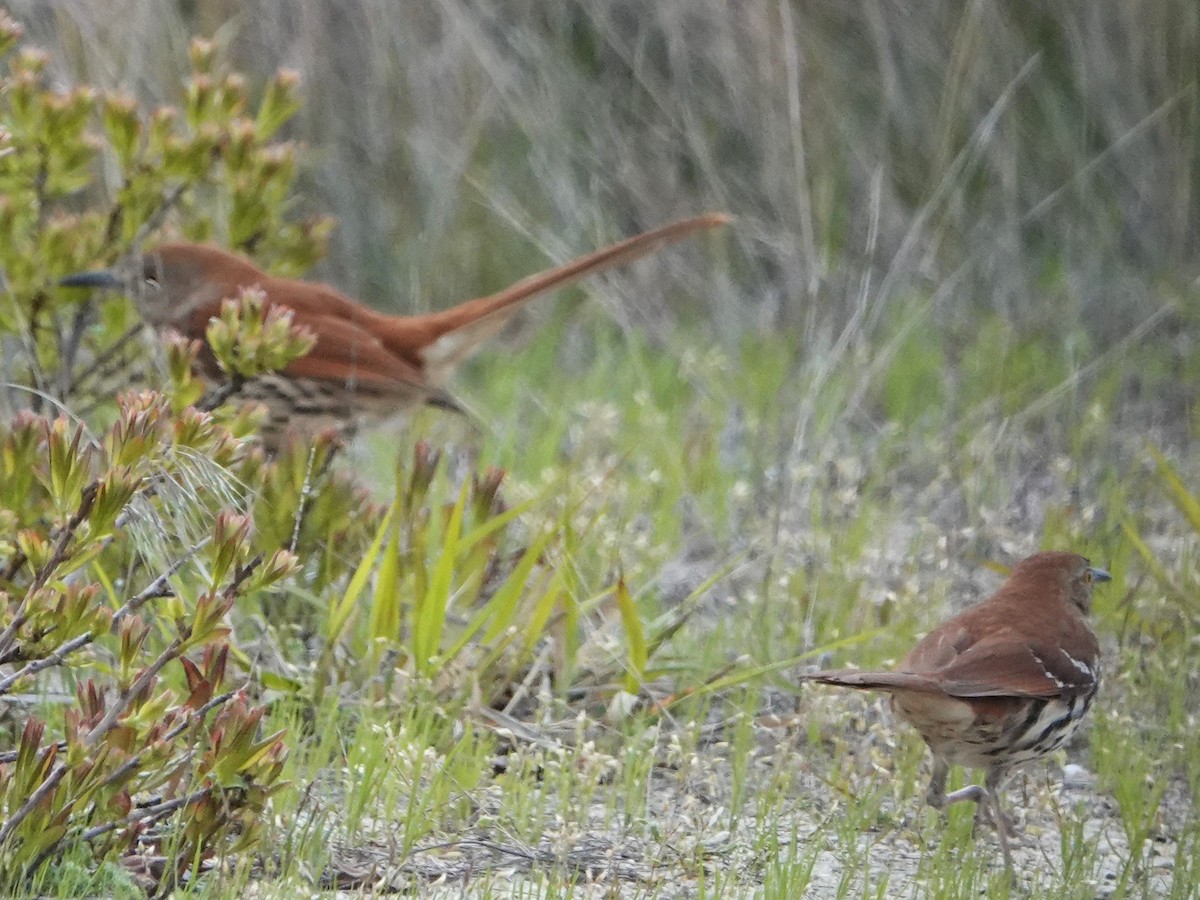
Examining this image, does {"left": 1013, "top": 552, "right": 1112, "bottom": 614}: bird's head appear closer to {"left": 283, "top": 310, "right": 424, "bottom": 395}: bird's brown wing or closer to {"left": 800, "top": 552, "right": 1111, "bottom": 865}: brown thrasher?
{"left": 800, "top": 552, "right": 1111, "bottom": 865}: brown thrasher

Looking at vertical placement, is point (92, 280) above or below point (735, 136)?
above

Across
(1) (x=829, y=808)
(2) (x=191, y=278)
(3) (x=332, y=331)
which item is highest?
(2) (x=191, y=278)

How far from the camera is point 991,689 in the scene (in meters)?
3.41

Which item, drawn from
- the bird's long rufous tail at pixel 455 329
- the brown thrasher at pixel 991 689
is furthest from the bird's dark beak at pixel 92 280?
the brown thrasher at pixel 991 689

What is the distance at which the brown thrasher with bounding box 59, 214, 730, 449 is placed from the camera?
5.11 m

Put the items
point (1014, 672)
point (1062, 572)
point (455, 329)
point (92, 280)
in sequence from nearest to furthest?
point (1014, 672) < point (1062, 572) < point (92, 280) < point (455, 329)

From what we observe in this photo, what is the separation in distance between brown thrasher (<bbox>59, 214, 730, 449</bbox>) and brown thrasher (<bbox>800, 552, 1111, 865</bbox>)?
1.73 meters

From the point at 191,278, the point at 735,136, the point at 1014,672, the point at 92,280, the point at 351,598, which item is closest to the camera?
the point at 1014,672

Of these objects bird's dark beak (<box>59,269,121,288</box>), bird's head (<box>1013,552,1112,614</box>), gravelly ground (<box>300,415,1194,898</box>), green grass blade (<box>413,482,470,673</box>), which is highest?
bird's dark beak (<box>59,269,121,288</box>)

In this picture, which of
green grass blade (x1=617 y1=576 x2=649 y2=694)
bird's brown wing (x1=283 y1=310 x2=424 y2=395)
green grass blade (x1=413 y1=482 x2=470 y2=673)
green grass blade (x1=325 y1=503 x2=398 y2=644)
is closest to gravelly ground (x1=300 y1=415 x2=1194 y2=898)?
green grass blade (x1=617 y1=576 x2=649 y2=694)

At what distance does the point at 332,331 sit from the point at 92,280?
99cm

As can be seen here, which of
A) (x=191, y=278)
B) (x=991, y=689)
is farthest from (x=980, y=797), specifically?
(x=191, y=278)

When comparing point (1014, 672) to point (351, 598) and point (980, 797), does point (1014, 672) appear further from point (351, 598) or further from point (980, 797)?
point (351, 598)

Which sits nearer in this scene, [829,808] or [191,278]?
[829,808]
